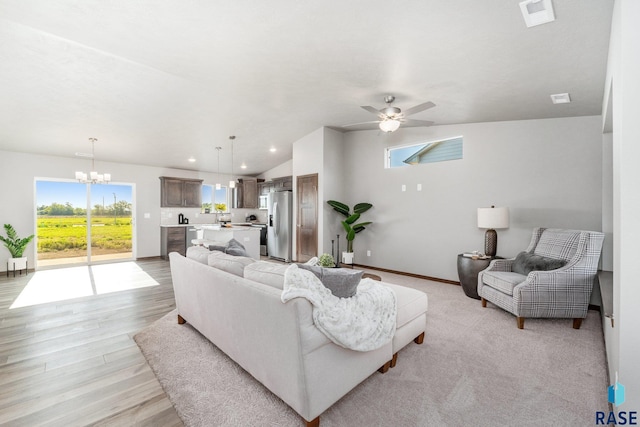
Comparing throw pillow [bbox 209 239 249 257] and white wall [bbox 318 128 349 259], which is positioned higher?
white wall [bbox 318 128 349 259]

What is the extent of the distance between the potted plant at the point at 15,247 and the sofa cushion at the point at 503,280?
816cm

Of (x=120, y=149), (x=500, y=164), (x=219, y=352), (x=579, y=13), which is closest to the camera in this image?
(x=579, y=13)

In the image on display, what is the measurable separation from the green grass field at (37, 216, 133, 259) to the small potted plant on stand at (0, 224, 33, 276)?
527 millimetres

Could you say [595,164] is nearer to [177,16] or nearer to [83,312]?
[177,16]

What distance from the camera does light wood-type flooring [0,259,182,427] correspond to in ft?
5.63

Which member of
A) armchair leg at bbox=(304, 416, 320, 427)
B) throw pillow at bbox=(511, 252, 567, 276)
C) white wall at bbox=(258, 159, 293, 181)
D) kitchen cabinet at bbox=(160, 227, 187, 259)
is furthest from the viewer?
white wall at bbox=(258, 159, 293, 181)

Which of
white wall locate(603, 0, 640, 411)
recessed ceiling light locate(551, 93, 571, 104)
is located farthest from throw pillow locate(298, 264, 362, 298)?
recessed ceiling light locate(551, 93, 571, 104)

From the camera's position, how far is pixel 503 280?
3.22m

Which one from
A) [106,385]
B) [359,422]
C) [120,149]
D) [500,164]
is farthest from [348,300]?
[120,149]

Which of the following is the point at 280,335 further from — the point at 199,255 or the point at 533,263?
the point at 533,263

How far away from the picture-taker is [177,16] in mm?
2268

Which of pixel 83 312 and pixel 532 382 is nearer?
pixel 532 382

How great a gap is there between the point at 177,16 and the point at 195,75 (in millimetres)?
1131

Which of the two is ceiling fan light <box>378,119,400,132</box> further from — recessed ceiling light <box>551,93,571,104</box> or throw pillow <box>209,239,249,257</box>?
throw pillow <box>209,239,249,257</box>
